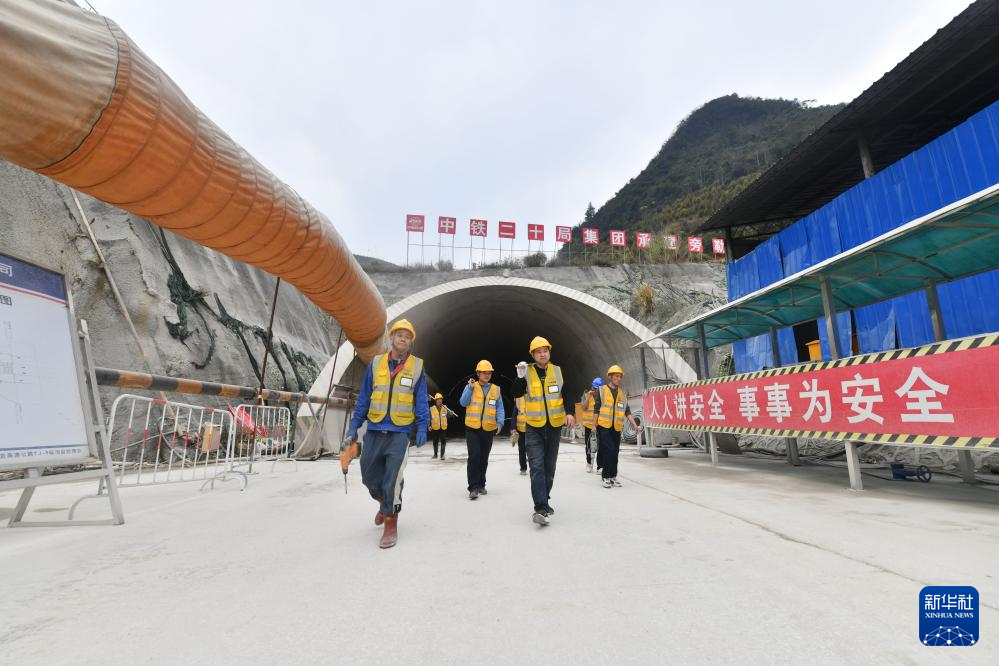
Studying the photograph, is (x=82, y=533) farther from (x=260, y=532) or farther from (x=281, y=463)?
(x=281, y=463)

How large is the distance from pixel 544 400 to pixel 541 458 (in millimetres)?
559

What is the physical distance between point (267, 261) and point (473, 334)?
1903 cm

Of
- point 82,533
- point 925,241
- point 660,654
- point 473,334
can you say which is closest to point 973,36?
point 925,241

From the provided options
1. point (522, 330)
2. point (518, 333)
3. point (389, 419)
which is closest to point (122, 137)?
point (389, 419)

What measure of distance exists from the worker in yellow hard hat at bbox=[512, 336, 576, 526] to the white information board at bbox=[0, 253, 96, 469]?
389 centimetres

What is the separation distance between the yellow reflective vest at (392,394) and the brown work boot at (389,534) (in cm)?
75

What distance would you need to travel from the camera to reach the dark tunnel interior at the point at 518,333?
51.2 ft

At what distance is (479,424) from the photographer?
6.09m

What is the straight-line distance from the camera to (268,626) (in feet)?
6.36

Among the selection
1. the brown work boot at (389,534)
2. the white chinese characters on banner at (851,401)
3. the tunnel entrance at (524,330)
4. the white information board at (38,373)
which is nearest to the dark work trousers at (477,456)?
the brown work boot at (389,534)

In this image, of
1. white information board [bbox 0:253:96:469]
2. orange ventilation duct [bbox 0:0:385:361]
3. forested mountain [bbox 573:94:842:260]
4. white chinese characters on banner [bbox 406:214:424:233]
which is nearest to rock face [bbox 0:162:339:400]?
white information board [bbox 0:253:96:469]

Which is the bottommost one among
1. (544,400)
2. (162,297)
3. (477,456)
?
(477,456)

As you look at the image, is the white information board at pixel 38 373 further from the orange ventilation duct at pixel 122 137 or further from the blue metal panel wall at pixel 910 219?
the blue metal panel wall at pixel 910 219

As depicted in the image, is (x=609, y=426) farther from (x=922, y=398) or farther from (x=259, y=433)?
(x=259, y=433)
